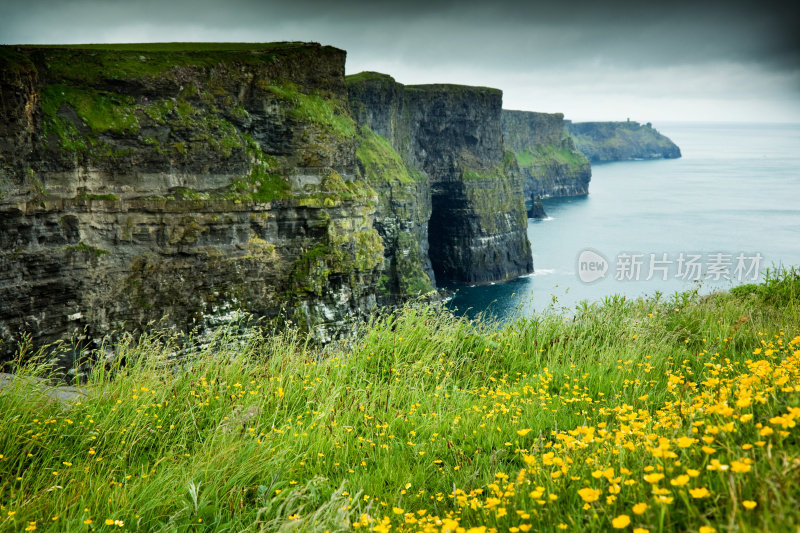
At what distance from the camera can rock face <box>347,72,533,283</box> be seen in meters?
79.1

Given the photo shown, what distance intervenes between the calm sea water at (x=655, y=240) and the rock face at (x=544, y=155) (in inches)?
246

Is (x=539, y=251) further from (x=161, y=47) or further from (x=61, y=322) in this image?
(x=61, y=322)

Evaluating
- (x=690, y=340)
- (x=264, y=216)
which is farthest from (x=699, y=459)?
(x=264, y=216)

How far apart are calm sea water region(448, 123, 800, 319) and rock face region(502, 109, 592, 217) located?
20.5 feet

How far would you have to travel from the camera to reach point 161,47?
32.9 meters

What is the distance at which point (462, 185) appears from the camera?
80938 mm

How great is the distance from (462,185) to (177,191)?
2258 inches

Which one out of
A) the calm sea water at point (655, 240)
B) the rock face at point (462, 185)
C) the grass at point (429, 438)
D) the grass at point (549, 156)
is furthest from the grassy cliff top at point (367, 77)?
the grass at point (549, 156)

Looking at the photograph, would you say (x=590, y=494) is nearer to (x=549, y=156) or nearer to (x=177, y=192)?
(x=177, y=192)

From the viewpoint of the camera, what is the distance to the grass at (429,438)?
2.74 meters

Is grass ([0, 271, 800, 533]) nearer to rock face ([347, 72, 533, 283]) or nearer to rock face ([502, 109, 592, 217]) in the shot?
rock face ([347, 72, 533, 283])

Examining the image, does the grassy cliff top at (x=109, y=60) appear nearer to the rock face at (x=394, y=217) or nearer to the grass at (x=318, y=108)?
the grass at (x=318, y=108)

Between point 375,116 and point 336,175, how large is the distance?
3566 centimetres

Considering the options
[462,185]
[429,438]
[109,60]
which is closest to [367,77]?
[462,185]
